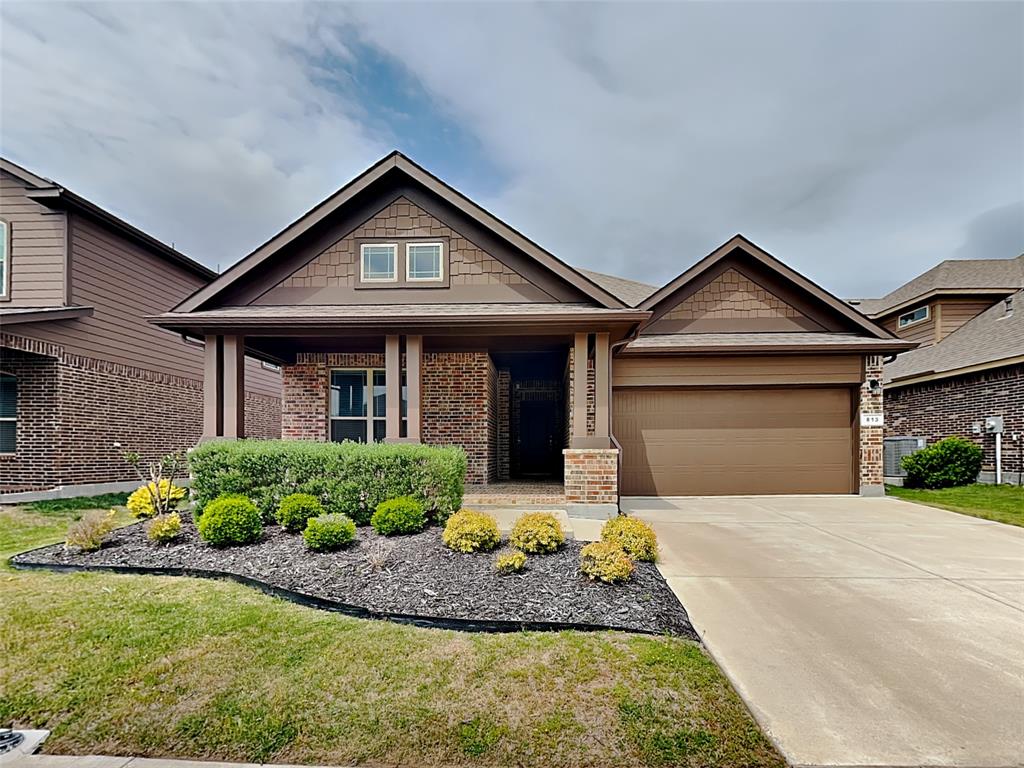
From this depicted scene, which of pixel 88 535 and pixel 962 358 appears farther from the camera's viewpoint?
pixel 962 358

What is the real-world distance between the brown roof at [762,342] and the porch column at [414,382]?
4483 millimetres

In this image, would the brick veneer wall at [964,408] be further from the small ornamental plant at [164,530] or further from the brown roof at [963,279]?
the small ornamental plant at [164,530]

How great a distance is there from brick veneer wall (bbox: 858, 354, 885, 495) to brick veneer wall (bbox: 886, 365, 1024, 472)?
12.3ft

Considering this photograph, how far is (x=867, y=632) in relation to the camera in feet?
12.9

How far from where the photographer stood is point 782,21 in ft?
24.2

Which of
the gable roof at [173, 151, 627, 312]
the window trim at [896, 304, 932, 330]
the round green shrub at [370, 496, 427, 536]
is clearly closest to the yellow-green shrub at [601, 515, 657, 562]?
the round green shrub at [370, 496, 427, 536]

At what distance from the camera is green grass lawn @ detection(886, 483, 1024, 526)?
8.84m

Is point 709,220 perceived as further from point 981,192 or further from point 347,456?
point 347,456

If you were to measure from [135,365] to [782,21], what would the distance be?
1416cm

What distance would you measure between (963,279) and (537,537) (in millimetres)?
19783

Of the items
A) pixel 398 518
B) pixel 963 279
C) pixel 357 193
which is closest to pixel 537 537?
pixel 398 518

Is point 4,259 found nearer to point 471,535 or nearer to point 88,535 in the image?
point 88,535

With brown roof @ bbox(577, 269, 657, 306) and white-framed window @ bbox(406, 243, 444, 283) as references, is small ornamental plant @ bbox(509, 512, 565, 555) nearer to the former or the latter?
white-framed window @ bbox(406, 243, 444, 283)

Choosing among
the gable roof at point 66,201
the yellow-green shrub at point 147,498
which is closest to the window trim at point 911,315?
the yellow-green shrub at point 147,498
